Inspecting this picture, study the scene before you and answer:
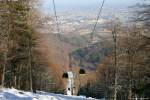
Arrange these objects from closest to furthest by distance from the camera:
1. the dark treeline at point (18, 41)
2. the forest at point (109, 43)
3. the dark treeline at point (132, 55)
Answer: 1. the dark treeline at point (132, 55)
2. the forest at point (109, 43)
3. the dark treeline at point (18, 41)

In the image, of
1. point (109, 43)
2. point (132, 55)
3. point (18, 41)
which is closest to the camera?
point (132, 55)

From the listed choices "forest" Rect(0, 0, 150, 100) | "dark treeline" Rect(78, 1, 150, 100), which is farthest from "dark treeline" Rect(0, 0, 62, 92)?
"dark treeline" Rect(78, 1, 150, 100)

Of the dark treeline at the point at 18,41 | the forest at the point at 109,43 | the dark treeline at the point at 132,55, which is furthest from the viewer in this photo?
the dark treeline at the point at 18,41

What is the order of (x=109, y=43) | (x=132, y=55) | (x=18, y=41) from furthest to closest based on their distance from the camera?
(x=109, y=43) → (x=18, y=41) → (x=132, y=55)

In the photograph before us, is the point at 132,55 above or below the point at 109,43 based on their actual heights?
below

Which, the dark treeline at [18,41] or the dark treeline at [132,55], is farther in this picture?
the dark treeline at [18,41]

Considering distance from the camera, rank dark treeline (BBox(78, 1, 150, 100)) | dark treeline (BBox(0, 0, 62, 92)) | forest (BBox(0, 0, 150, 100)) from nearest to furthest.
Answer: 1. dark treeline (BBox(78, 1, 150, 100))
2. forest (BBox(0, 0, 150, 100))
3. dark treeline (BBox(0, 0, 62, 92))

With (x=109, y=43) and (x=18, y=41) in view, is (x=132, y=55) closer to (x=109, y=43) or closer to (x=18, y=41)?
(x=109, y=43)

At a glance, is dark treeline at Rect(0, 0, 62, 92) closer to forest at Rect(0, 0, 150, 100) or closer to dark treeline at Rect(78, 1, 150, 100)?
forest at Rect(0, 0, 150, 100)

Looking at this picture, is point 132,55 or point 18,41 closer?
point 132,55

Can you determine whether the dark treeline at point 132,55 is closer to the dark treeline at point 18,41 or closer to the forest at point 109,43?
the forest at point 109,43

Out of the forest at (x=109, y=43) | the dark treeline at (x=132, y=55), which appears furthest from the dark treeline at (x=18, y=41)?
the dark treeline at (x=132, y=55)

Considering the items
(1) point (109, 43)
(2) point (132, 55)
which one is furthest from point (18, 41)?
(2) point (132, 55)

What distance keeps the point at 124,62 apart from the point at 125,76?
16.3 feet
